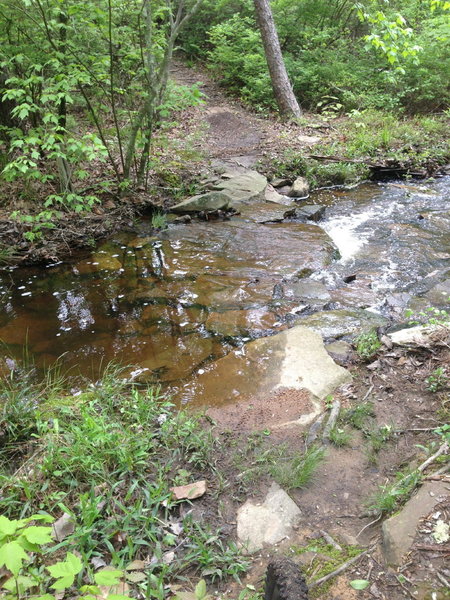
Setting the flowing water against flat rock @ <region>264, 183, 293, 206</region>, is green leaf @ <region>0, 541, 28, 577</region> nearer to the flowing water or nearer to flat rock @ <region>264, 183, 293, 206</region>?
the flowing water

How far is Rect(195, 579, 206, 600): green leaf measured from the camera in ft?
7.18

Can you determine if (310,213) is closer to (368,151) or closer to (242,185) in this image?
(242,185)

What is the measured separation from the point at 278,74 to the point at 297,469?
13003mm

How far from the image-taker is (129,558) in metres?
2.39

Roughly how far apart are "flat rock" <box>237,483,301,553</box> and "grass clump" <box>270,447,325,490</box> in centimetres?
9

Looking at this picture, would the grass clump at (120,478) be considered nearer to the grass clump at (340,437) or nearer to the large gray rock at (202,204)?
the grass clump at (340,437)

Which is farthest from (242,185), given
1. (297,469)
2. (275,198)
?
(297,469)

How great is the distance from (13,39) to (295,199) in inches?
226

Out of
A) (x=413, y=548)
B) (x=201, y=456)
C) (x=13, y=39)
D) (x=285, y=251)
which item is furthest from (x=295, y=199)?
(x=413, y=548)

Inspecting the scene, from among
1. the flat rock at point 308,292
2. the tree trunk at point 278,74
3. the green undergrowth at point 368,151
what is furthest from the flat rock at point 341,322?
the tree trunk at point 278,74

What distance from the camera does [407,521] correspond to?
88.3 inches

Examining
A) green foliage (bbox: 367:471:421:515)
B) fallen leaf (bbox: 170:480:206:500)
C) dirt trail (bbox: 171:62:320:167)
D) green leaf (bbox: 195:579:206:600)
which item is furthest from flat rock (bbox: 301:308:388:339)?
dirt trail (bbox: 171:62:320:167)

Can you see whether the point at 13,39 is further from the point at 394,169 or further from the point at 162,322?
the point at 394,169

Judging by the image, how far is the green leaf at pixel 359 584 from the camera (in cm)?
207
